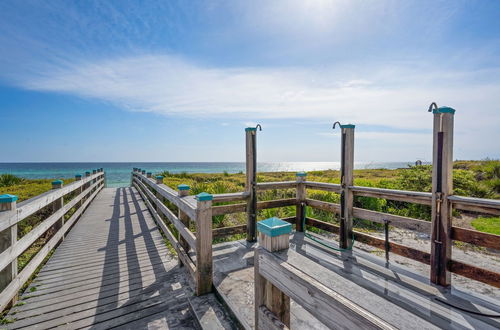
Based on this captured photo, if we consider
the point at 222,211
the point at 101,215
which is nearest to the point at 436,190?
the point at 222,211

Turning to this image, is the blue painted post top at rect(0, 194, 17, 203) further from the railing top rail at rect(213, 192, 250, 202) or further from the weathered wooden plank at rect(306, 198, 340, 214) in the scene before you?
the weathered wooden plank at rect(306, 198, 340, 214)

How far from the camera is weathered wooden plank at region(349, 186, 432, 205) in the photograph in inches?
115

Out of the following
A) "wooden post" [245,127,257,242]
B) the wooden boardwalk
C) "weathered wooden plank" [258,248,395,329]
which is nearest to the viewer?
"weathered wooden plank" [258,248,395,329]

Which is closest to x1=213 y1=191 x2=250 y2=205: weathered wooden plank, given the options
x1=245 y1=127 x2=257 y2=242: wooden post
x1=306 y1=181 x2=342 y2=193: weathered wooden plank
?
x1=245 y1=127 x2=257 y2=242: wooden post

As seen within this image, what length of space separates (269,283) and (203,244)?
1396 mm

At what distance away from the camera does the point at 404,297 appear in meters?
2.46

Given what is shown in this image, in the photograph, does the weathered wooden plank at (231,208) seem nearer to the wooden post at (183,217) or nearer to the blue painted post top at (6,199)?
the wooden post at (183,217)

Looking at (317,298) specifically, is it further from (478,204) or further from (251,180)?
(251,180)

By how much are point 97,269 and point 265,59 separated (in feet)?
22.6

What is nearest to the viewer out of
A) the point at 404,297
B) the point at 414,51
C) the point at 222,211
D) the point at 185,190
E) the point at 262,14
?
the point at 404,297

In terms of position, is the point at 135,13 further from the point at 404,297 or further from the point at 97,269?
the point at 404,297

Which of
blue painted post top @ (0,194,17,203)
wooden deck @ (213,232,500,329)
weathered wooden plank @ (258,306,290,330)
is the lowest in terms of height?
wooden deck @ (213,232,500,329)

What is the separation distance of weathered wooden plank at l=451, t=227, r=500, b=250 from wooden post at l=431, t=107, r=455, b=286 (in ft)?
0.29

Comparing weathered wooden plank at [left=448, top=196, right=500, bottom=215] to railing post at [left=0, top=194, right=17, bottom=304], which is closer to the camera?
weathered wooden plank at [left=448, top=196, right=500, bottom=215]
